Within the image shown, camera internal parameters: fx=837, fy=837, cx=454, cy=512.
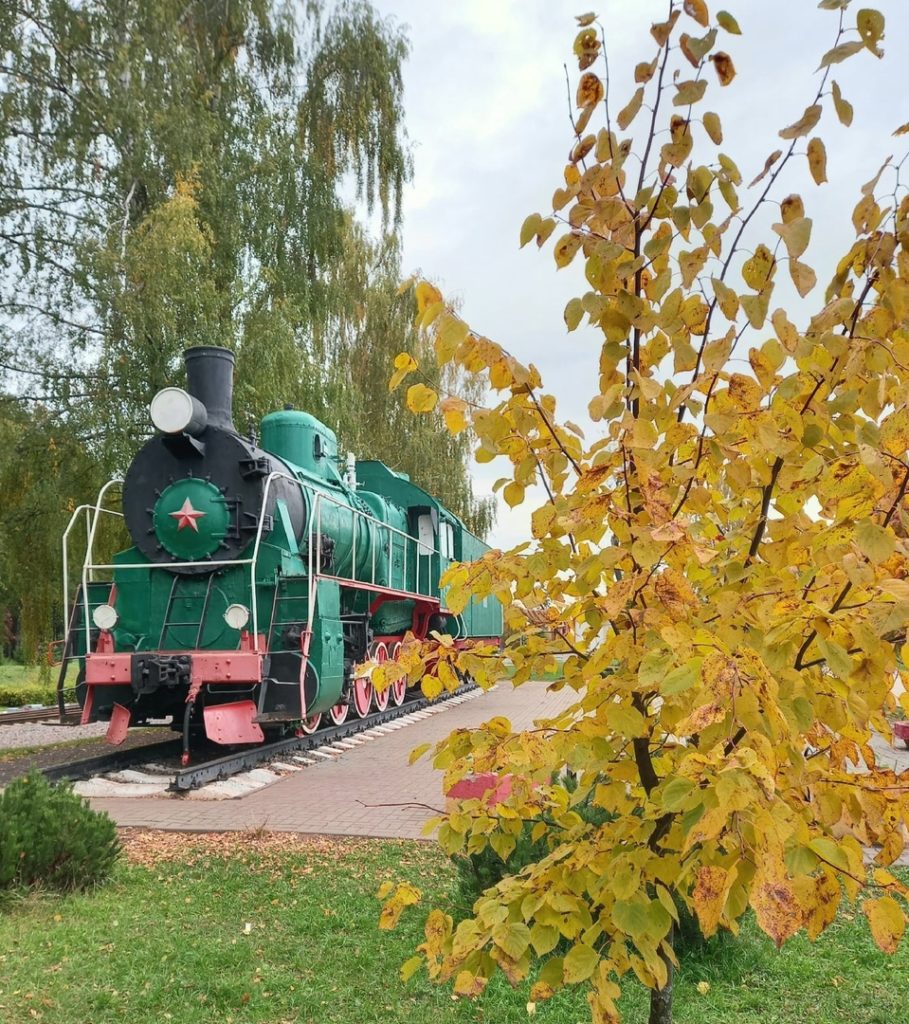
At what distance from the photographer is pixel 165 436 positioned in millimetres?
8961

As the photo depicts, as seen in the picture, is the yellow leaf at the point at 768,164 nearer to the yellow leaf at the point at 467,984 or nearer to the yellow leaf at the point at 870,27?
the yellow leaf at the point at 870,27

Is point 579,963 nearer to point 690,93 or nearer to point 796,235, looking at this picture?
point 796,235

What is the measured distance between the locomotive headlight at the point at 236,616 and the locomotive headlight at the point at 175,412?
195 centimetres

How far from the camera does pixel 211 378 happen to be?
941 centimetres

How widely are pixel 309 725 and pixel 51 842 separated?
553cm

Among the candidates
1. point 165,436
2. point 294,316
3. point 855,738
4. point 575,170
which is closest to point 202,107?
point 294,316

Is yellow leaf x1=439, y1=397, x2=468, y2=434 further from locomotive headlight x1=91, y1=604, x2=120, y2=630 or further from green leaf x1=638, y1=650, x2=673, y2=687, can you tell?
locomotive headlight x1=91, y1=604, x2=120, y2=630

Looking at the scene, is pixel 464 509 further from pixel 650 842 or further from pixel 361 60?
pixel 650 842

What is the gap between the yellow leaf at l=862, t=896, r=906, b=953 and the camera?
156 centimetres

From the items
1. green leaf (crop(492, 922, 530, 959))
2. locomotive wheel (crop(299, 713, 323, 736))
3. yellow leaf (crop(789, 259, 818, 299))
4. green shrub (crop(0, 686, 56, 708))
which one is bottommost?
green shrub (crop(0, 686, 56, 708))

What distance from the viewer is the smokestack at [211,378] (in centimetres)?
932

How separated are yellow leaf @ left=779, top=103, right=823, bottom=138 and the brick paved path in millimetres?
4340

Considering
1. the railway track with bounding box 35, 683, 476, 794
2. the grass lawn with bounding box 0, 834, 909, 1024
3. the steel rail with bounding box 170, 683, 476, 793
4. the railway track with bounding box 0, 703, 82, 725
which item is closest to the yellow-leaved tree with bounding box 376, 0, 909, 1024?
the grass lawn with bounding box 0, 834, 909, 1024

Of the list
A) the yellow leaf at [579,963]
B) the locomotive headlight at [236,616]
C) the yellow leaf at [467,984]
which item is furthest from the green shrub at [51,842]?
the yellow leaf at [579,963]
